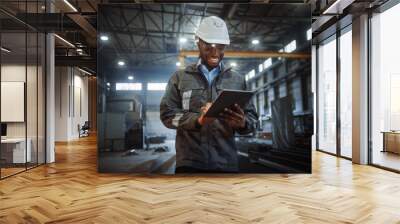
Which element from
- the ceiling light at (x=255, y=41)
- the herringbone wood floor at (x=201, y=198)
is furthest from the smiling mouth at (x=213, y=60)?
the herringbone wood floor at (x=201, y=198)

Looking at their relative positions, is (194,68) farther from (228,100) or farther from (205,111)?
(228,100)

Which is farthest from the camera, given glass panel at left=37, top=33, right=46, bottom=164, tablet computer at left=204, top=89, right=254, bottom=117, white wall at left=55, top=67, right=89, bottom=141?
white wall at left=55, top=67, right=89, bottom=141

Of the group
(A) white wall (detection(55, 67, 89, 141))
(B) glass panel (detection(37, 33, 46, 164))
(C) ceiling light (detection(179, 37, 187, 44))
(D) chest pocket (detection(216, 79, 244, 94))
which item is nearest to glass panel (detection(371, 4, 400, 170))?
(D) chest pocket (detection(216, 79, 244, 94))

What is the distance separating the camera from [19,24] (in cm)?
595

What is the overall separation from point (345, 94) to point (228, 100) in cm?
423

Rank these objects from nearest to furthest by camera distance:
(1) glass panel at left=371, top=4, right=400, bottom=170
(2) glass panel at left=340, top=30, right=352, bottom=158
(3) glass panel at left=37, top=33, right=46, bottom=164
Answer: (1) glass panel at left=371, top=4, right=400, bottom=170 → (3) glass panel at left=37, top=33, right=46, bottom=164 → (2) glass panel at left=340, top=30, right=352, bottom=158

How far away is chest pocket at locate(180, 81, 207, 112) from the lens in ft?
17.5

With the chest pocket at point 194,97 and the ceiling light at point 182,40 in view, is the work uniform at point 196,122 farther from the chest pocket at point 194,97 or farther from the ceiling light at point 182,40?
the ceiling light at point 182,40

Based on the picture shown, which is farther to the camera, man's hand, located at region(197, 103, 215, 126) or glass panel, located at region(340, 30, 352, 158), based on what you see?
glass panel, located at region(340, 30, 352, 158)

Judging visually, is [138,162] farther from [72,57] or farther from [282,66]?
[72,57]

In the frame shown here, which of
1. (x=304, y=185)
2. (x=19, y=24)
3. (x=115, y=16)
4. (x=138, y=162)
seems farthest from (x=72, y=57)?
(x=304, y=185)

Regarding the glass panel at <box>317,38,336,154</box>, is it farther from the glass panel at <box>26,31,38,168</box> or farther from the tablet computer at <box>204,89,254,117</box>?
the glass panel at <box>26,31,38,168</box>

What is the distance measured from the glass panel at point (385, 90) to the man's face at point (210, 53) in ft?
11.0

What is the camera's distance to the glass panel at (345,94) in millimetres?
7586
